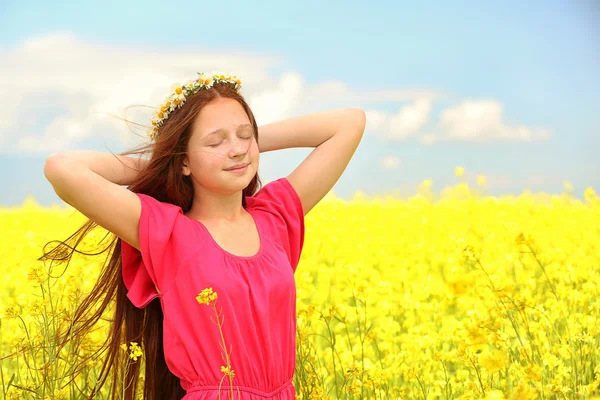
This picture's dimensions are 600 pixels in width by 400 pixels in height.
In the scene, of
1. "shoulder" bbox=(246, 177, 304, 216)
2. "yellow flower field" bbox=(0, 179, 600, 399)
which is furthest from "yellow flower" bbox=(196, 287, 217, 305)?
"shoulder" bbox=(246, 177, 304, 216)

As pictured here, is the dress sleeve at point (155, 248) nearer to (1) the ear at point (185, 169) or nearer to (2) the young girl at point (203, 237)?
(2) the young girl at point (203, 237)

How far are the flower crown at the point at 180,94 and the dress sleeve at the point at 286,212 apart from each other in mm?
431

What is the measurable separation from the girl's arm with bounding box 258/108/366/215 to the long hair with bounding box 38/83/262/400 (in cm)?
17

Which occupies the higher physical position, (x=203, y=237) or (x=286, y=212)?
(x=286, y=212)

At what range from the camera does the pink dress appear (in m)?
2.39

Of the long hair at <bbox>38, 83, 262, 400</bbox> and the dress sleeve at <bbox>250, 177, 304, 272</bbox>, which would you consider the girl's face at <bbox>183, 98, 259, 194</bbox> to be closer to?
the long hair at <bbox>38, 83, 262, 400</bbox>

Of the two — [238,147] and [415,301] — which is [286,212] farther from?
[415,301]

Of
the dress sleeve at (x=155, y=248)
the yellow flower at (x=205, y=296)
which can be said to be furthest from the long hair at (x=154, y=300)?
the yellow flower at (x=205, y=296)

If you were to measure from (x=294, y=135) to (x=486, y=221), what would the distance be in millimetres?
5234

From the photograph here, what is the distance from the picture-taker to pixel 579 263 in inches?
213

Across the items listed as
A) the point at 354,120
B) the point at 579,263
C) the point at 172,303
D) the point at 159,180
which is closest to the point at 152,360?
the point at 172,303

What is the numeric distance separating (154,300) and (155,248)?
429 millimetres

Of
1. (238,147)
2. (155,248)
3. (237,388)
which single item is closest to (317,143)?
(238,147)

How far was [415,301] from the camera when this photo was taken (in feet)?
13.6
